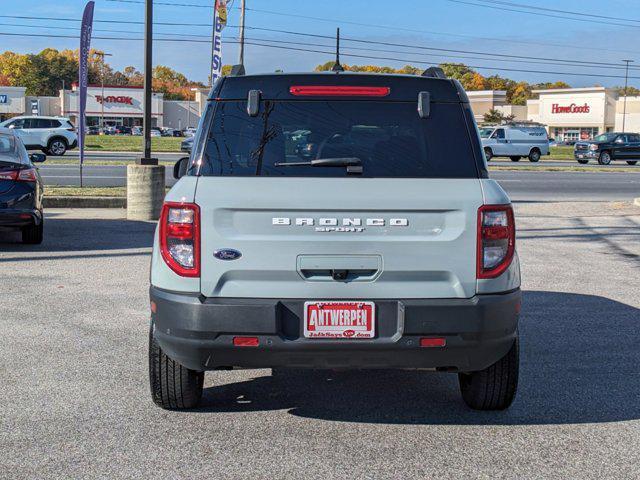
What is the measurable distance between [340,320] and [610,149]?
44093 millimetres

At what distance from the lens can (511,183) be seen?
28125 millimetres

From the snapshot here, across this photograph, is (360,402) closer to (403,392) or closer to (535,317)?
(403,392)

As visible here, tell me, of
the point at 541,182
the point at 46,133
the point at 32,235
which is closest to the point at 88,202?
the point at 32,235

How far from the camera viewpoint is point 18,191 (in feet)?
36.8

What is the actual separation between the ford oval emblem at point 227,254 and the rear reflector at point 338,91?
36.2 inches

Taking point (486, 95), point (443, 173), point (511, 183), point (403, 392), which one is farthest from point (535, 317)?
point (486, 95)

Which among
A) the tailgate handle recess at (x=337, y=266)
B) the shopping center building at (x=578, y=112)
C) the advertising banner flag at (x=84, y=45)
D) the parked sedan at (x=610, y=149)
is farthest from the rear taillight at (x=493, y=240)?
the shopping center building at (x=578, y=112)

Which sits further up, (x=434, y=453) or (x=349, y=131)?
(x=349, y=131)

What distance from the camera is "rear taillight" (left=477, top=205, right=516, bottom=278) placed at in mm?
4535

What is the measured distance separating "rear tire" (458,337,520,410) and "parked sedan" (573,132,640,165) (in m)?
42.5

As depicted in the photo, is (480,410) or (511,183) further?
(511,183)

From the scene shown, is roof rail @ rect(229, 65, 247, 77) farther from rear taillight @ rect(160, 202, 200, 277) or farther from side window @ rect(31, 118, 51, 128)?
side window @ rect(31, 118, 51, 128)

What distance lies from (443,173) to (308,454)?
60.6 inches

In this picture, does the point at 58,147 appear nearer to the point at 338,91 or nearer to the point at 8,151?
the point at 8,151
